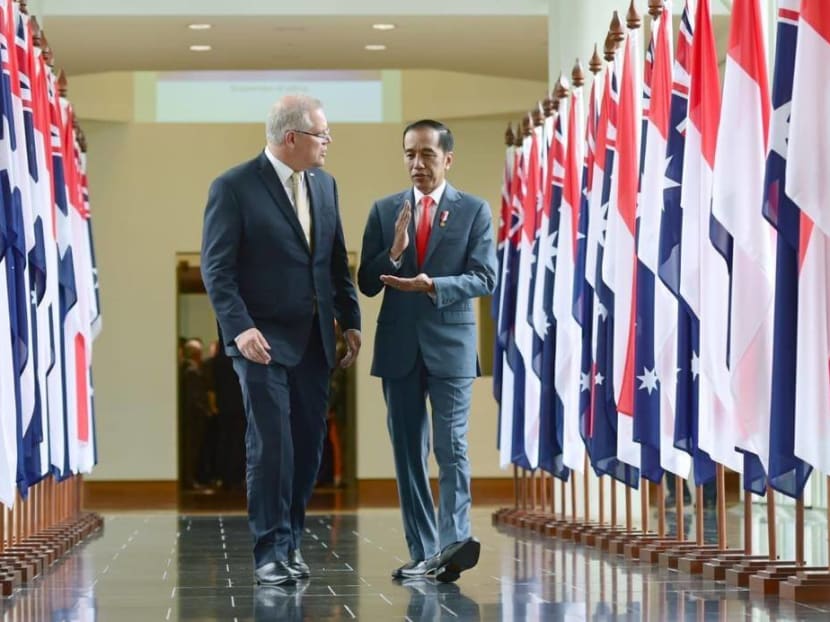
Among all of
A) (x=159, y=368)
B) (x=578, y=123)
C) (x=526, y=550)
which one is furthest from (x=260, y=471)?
(x=159, y=368)

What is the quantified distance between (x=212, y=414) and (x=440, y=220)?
12.6 m

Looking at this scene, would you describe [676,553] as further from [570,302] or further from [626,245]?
[570,302]

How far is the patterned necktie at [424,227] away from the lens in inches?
238

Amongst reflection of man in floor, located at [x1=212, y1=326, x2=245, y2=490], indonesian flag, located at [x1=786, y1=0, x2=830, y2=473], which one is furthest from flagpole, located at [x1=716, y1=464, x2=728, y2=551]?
reflection of man in floor, located at [x1=212, y1=326, x2=245, y2=490]

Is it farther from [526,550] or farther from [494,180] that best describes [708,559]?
[494,180]

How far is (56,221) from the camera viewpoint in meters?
8.86

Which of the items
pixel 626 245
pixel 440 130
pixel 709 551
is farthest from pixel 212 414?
pixel 440 130

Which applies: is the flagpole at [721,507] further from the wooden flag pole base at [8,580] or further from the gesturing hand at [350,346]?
the wooden flag pole base at [8,580]

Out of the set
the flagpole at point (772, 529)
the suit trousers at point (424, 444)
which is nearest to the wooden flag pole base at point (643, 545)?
the flagpole at point (772, 529)

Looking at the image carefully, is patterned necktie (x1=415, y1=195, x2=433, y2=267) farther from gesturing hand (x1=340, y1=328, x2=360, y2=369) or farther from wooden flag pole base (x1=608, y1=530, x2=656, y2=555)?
wooden flag pole base (x1=608, y1=530, x2=656, y2=555)

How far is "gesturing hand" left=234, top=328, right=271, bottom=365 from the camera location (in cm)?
553

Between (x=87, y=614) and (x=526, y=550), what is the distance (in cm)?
344

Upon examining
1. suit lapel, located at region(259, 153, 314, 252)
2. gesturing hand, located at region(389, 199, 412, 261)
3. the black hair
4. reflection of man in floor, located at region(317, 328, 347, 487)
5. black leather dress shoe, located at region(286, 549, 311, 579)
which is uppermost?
the black hair

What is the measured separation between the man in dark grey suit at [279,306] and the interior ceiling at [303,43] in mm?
8026
